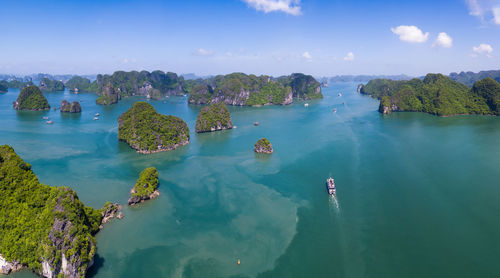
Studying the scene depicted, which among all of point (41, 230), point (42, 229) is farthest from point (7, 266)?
point (42, 229)

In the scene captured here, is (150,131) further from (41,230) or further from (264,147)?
(41,230)

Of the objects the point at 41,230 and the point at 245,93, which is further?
the point at 245,93

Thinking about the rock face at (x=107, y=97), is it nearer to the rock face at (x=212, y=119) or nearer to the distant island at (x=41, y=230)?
the rock face at (x=212, y=119)

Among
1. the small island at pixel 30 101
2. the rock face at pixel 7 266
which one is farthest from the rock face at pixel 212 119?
the small island at pixel 30 101

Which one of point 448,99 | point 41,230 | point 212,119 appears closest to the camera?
point 41,230

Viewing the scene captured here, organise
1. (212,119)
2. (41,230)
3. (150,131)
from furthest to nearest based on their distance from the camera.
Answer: (212,119) < (150,131) < (41,230)

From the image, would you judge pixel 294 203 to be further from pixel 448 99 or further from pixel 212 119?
pixel 448 99

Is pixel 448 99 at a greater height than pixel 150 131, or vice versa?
pixel 448 99

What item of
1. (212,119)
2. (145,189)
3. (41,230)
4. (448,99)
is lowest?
(145,189)
